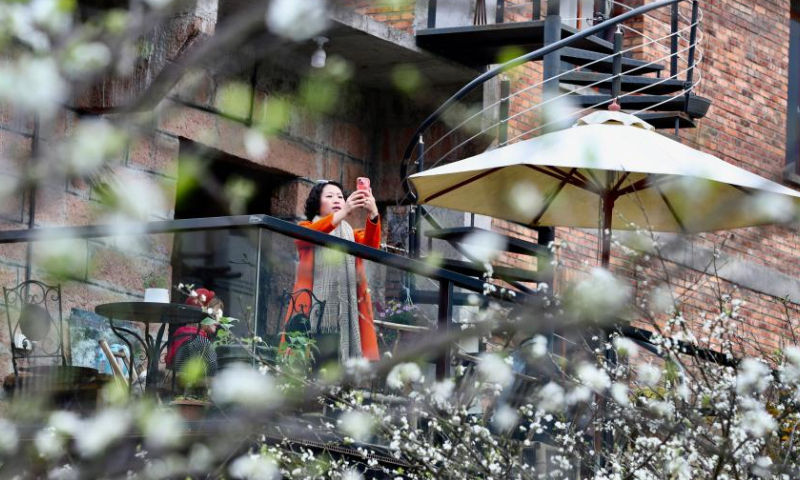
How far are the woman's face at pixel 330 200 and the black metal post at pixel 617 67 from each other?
3.89m

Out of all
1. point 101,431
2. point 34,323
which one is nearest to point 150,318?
point 34,323

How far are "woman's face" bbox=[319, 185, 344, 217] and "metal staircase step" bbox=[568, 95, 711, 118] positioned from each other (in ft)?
13.4

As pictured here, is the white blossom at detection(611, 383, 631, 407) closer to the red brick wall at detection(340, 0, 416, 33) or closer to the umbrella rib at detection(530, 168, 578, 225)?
the umbrella rib at detection(530, 168, 578, 225)

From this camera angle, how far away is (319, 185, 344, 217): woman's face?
23.2 ft

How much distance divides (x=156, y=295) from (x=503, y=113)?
5.41 m

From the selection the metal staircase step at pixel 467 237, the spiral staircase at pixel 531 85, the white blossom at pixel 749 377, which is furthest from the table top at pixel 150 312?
the spiral staircase at pixel 531 85

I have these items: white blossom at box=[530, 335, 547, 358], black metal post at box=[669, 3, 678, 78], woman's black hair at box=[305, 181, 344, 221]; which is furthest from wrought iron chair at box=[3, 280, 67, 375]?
black metal post at box=[669, 3, 678, 78]

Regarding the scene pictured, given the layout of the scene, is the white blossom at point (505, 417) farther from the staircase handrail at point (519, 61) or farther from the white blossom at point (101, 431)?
the staircase handrail at point (519, 61)

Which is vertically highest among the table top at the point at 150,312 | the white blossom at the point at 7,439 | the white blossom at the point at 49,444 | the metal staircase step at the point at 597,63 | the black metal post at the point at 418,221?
the metal staircase step at the point at 597,63

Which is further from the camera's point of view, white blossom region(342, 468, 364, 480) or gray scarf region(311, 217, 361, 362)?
gray scarf region(311, 217, 361, 362)

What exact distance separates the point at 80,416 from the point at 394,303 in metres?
1.45

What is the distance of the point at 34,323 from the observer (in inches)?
240

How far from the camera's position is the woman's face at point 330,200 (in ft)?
23.2

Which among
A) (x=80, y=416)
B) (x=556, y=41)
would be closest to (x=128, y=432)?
(x=80, y=416)
